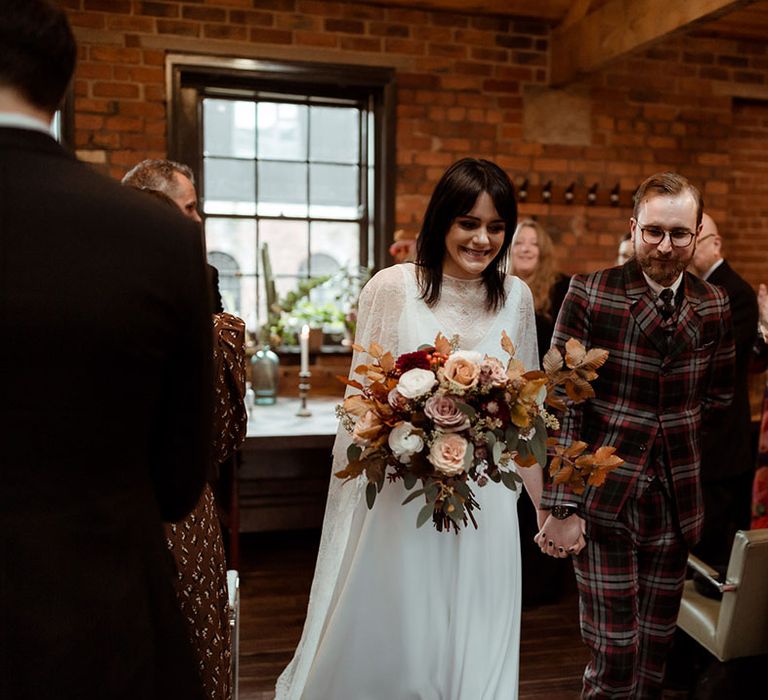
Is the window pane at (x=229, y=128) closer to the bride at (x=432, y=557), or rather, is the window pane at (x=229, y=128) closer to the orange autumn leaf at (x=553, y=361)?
the bride at (x=432, y=557)

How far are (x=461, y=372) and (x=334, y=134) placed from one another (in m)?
3.50

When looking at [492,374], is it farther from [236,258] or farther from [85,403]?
[236,258]

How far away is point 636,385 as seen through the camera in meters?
2.14

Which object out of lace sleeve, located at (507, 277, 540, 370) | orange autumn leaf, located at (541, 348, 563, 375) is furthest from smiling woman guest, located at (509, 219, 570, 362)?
orange autumn leaf, located at (541, 348, 563, 375)

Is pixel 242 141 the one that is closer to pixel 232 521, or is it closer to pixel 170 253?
pixel 232 521

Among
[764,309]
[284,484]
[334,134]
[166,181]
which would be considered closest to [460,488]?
[166,181]

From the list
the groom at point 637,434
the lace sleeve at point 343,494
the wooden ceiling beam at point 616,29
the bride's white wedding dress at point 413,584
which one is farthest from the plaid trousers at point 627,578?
the wooden ceiling beam at point 616,29

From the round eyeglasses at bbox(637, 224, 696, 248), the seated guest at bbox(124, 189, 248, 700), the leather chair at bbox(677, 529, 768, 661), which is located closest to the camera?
the seated guest at bbox(124, 189, 248, 700)

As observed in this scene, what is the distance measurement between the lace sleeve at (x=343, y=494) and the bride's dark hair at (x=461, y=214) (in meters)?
0.08

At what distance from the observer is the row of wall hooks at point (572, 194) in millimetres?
4980

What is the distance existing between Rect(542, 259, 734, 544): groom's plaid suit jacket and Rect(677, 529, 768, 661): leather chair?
26cm

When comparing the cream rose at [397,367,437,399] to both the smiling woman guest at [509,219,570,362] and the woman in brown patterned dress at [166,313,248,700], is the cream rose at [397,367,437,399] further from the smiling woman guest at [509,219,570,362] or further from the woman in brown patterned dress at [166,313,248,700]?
the smiling woman guest at [509,219,570,362]

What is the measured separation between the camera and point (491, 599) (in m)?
2.11

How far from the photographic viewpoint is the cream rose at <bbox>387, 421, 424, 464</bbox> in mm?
1776
